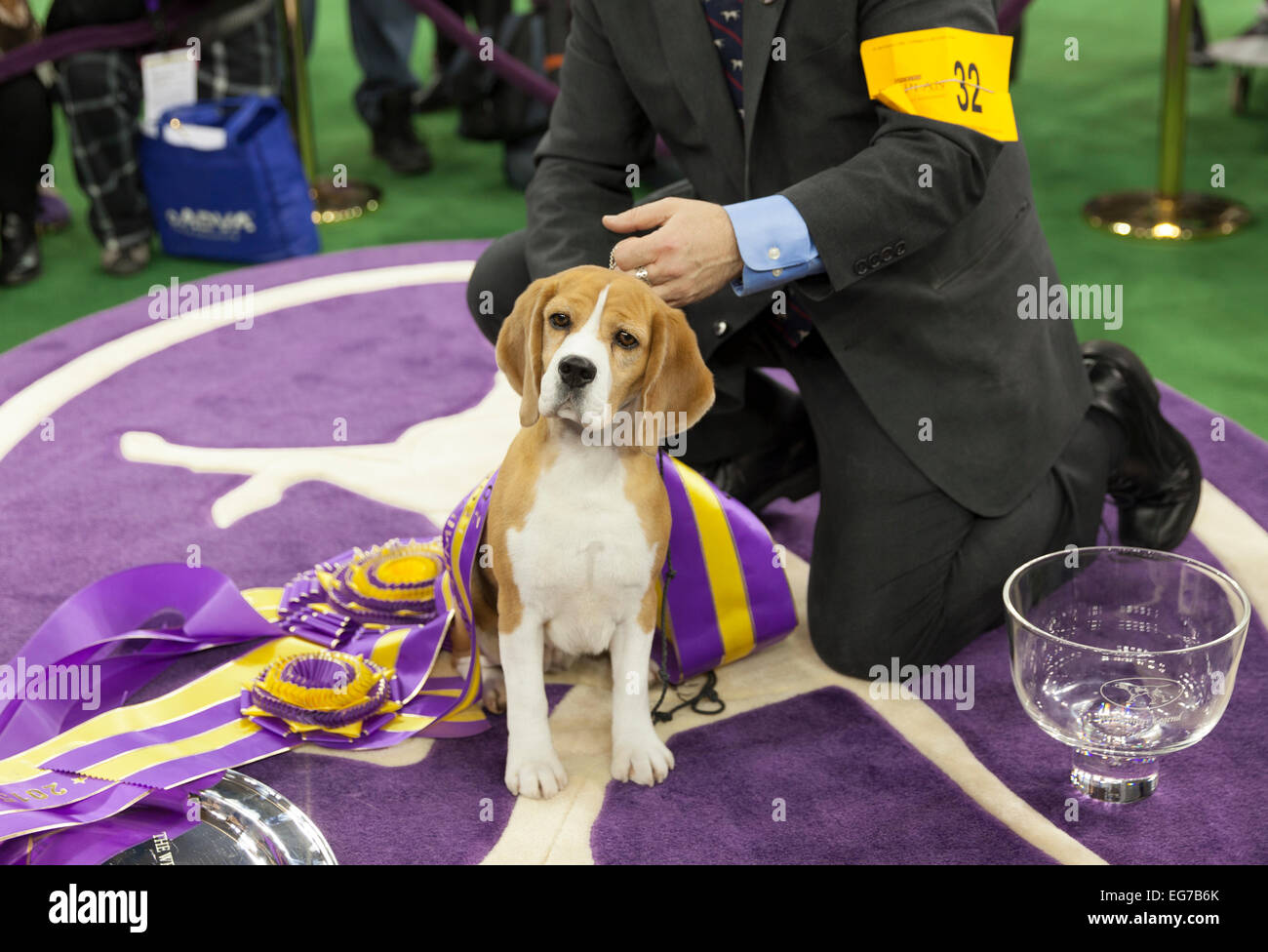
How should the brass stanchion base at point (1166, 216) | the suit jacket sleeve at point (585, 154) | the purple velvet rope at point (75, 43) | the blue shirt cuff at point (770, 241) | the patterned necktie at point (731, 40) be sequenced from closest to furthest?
the blue shirt cuff at point (770, 241) → the patterned necktie at point (731, 40) → the suit jacket sleeve at point (585, 154) → the purple velvet rope at point (75, 43) → the brass stanchion base at point (1166, 216)

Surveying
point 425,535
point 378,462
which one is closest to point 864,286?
point 425,535

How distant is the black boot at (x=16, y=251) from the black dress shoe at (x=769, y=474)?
7.06 ft

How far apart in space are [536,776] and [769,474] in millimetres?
789

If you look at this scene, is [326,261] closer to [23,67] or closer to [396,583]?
[23,67]

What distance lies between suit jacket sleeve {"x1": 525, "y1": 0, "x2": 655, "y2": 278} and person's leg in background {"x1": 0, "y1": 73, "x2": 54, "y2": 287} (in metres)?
1.96

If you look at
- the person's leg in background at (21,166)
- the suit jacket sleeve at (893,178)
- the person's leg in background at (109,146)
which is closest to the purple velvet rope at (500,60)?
the person's leg in background at (109,146)

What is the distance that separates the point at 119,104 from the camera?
3.74 m

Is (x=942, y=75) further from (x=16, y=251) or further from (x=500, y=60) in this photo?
(x=16, y=251)

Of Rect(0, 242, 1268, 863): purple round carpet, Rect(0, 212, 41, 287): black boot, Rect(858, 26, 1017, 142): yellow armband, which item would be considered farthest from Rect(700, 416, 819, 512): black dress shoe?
Rect(0, 212, 41, 287): black boot

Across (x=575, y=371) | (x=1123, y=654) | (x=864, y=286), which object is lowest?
(x=1123, y=654)

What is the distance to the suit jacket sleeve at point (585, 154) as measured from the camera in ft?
7.09

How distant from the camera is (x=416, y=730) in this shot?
1.94 metres

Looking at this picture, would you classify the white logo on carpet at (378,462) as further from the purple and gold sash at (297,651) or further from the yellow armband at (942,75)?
the yellow armband at (942,75)
